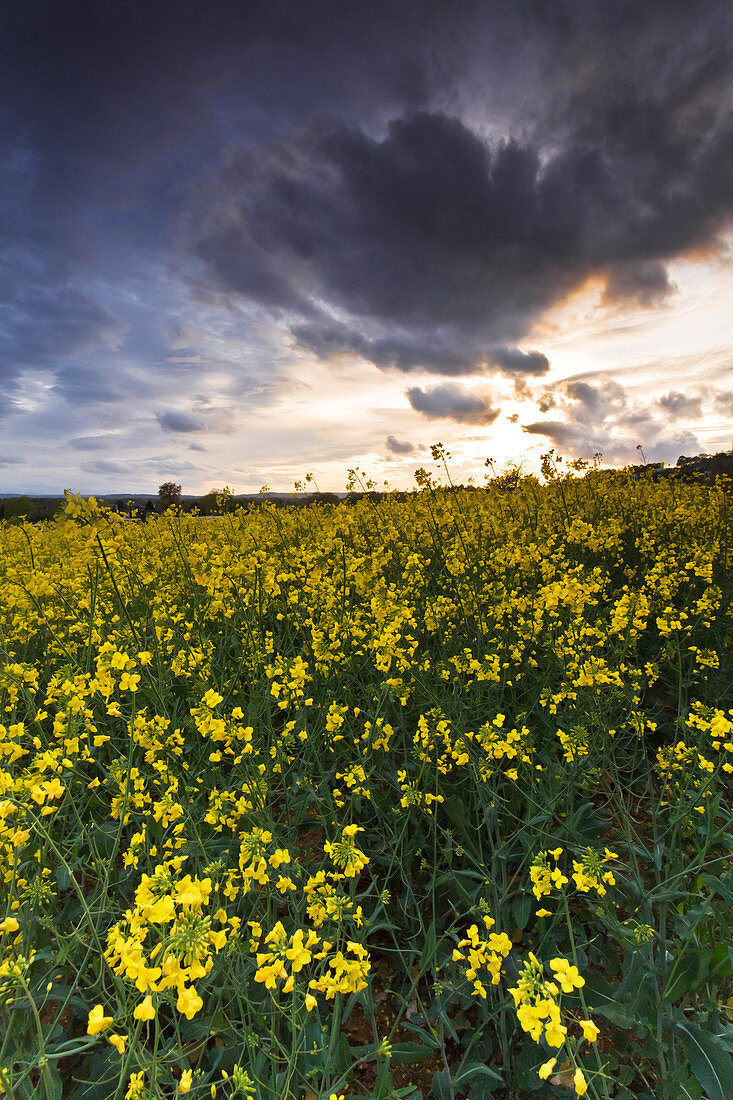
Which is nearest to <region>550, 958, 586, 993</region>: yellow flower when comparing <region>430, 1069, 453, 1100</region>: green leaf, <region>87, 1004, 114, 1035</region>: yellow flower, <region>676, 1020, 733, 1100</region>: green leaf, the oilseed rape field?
the oilseed rape field

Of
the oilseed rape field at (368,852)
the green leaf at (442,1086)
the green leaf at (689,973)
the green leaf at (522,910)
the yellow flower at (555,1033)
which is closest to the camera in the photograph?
the yellow flower at (555,1033)

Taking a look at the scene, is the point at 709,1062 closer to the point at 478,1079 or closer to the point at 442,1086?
the point at 478,1079

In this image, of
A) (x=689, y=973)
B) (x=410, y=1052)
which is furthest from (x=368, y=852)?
(x=689, y=973)

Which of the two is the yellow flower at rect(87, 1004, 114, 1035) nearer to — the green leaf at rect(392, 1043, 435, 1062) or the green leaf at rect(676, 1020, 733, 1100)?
the green leaf at rect(392, 1043, 435, 1062)

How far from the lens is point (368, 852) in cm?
273

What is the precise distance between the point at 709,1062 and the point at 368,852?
4.86ft

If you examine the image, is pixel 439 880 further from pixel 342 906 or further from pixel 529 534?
pixel 529 534

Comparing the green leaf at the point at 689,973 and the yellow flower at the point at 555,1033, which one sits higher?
the yellow flower at the point at 555,1033

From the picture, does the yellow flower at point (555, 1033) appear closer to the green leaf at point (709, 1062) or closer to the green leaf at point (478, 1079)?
the green leaf at point (478, 1079)

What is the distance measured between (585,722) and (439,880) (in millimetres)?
1175

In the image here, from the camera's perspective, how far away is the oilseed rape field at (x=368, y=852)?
5.54 feet

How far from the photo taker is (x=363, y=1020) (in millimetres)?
2398

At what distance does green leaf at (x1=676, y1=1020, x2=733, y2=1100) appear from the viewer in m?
1.72

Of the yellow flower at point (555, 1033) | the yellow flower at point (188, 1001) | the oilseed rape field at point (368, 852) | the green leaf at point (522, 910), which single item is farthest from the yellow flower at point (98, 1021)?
the green leaf at point (522, 910)
